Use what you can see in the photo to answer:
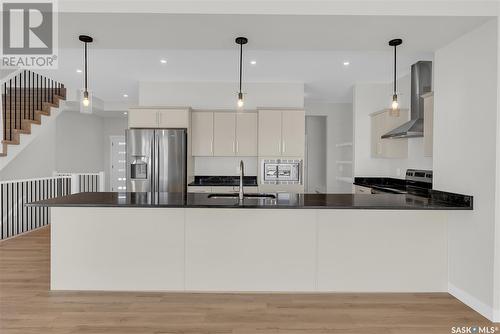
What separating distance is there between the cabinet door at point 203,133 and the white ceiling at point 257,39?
0.97 m

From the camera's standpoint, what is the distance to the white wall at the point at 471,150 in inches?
101

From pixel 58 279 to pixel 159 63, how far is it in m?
3.16

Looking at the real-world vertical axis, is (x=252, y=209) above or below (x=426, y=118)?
below

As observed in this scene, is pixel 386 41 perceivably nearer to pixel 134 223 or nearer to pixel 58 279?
pixel 134 223

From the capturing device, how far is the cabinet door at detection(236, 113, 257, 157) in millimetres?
5652

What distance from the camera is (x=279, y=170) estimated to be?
5609mm

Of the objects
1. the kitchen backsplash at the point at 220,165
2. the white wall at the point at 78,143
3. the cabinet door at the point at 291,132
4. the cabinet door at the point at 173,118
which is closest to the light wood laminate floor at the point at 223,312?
the cabinet door at the point at 291,132

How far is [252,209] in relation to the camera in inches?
120

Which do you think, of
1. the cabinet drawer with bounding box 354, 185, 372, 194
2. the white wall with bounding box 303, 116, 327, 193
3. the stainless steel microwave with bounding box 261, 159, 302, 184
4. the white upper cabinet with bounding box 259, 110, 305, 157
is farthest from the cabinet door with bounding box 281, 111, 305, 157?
the white wall with bounding box 303, 116, 327, 193

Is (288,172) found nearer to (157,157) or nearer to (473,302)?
(157,157)

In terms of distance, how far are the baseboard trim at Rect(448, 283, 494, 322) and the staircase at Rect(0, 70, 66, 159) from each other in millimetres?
7063

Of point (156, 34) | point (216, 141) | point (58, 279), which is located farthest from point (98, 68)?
point (58, 279)

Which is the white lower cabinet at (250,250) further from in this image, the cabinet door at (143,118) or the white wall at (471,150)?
the cabinet door at (143,118)

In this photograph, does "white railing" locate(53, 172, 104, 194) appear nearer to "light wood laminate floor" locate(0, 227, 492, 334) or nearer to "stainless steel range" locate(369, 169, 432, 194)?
"light wood laminate floor" locate(0, 227, 492, 334)
